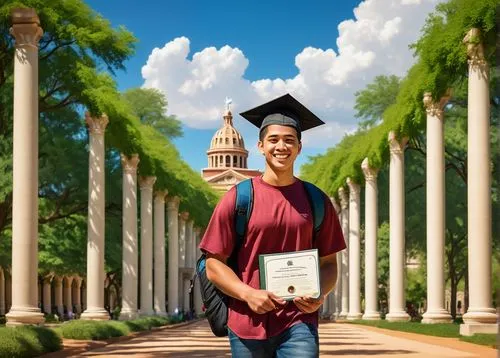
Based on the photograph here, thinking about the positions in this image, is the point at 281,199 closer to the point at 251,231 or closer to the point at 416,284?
the point at 251,231

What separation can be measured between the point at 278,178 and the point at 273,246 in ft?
1.48

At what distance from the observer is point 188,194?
69.2 metres

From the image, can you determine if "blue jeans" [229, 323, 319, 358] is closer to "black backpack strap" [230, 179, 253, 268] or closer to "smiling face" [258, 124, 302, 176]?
"black backpack strap" [230, 179, 253, 268]

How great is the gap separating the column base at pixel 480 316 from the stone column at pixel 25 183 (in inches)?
510

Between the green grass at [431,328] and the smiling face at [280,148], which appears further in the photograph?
the green grass at [431,328]

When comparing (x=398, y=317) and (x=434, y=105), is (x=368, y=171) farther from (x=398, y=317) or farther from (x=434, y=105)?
(x=434, y=105)

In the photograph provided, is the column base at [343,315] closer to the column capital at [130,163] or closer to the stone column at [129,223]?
the stone column at [129,223]

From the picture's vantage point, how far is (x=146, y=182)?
5344 centimetres

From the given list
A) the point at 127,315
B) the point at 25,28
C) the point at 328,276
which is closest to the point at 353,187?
the point at 127,315

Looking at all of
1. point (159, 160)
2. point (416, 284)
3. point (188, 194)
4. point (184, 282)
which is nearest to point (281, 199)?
point (159, 160)

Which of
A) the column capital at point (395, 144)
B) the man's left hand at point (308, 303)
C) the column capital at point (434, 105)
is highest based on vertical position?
the column capital at point (434, 105)

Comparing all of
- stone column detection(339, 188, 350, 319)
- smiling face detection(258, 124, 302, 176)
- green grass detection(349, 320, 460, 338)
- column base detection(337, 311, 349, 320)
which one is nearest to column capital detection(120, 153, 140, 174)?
green grass detection(349, 320, 460, 338)

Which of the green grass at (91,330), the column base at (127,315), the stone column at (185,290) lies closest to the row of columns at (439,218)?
the green grass at (91,330)

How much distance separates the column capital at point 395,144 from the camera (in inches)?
1785
